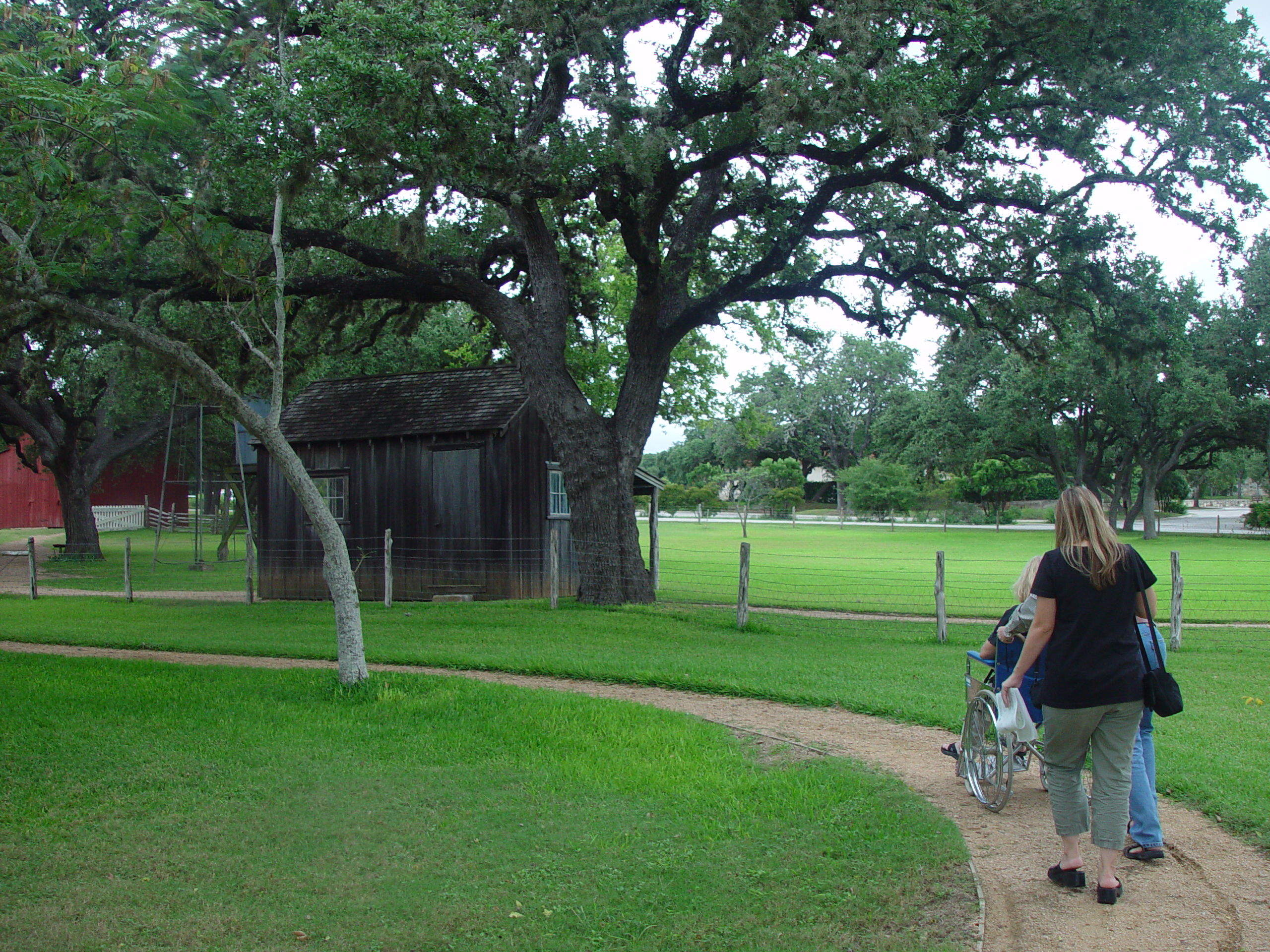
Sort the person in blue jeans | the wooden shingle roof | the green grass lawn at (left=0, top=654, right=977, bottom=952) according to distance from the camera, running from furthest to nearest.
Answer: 1. the wooden shingle roof
2. the person in blue jeans
3. the green grass lawn at (left=0, top=654, right=977, bottom=952)

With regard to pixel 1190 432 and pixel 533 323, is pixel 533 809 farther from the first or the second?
pixel 1190 432

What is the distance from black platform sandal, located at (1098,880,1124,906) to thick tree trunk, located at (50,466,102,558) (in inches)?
1312

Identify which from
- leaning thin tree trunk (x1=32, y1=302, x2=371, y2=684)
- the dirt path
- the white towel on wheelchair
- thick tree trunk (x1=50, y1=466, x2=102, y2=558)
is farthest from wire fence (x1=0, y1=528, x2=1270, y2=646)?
the white towel on wheelchair

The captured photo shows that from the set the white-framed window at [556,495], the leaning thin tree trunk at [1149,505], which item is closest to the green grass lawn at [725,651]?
the white-framed window at [556,495]

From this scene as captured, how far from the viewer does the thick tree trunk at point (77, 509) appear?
107 feet

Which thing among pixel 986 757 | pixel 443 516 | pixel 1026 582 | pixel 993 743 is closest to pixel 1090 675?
pixel 1026 582

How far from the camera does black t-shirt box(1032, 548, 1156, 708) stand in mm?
5098

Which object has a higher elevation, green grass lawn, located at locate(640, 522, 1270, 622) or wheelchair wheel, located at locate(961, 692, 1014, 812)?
wheelchair wheel, located at locate(961, 692, 1014, 812)

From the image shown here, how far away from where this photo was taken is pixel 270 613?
17.8m

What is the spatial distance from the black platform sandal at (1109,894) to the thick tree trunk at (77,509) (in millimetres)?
33322

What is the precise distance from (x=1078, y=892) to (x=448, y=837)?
329 cm

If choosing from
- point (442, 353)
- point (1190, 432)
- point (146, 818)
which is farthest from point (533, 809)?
point (1190, 432)

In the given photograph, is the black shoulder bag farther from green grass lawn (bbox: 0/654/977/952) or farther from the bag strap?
green grass lawn (bbox: 0/654/977/952)

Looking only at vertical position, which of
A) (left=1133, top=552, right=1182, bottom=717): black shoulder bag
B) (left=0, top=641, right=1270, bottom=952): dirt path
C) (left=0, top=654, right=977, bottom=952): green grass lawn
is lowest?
(left=0, top=641, right=1270, bottom=952): dirt path
